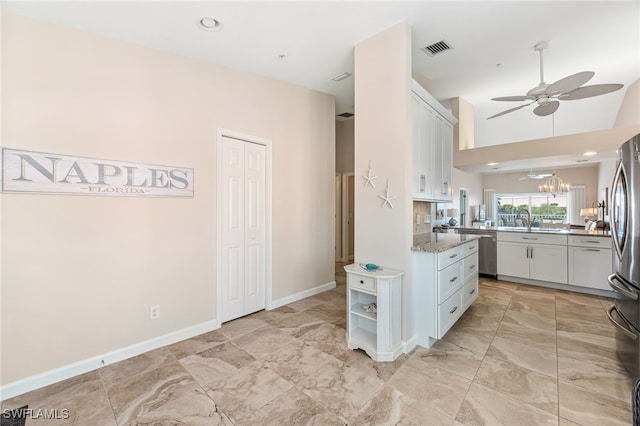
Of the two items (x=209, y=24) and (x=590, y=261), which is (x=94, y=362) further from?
(x=590, y=261)

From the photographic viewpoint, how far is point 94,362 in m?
2.23

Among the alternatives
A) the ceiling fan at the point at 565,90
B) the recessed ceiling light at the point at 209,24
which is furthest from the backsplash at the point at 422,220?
the recessed ceiling light at the point at 209,24

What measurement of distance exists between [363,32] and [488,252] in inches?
167

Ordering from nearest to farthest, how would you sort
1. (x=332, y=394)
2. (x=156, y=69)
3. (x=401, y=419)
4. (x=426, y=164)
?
(x=401, y=419) → (x=332, y=394) → (x=156, y=69) → (x=426, y=164)

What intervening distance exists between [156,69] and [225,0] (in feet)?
3.36

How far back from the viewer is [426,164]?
300cm

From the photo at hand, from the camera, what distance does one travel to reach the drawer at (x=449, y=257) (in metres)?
2.45

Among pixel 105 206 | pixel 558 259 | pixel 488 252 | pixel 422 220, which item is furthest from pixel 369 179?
pixel 558 259

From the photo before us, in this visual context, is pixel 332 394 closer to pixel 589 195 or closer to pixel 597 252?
pixel 597 252

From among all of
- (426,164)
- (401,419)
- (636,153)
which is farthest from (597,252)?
(401,419)

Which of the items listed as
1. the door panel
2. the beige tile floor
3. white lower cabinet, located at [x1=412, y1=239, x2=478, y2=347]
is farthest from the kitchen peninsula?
the door panel

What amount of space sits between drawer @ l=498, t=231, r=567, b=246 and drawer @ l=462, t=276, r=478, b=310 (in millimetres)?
1818

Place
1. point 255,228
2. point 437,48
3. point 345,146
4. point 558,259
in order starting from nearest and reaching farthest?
point 437,48 < point 255,228 < point 558,259 < point 345,146

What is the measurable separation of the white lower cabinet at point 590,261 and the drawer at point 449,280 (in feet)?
8.26
